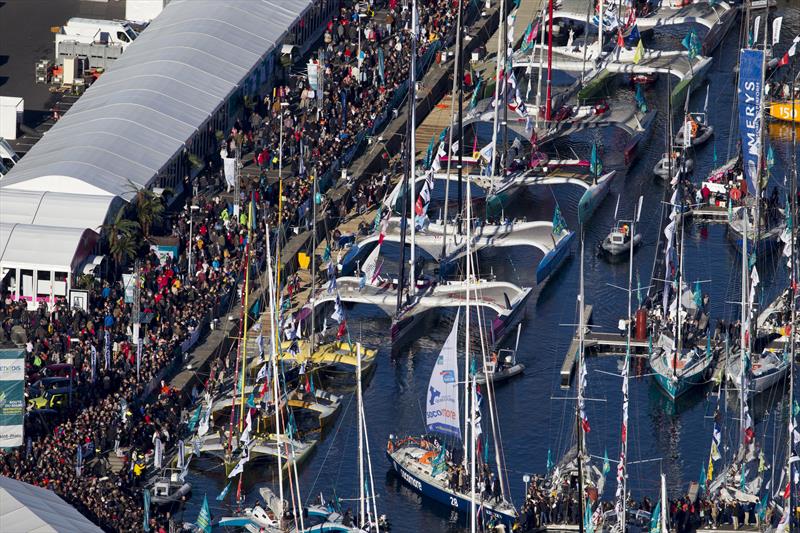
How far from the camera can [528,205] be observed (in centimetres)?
16550

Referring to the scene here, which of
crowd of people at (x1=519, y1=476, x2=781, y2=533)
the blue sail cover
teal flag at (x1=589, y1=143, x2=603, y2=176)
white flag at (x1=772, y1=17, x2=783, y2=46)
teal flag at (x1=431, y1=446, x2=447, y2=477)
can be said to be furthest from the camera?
white flag at (x1=772, y1=17, x2=783, y2=46)

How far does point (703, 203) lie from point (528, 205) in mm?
10444

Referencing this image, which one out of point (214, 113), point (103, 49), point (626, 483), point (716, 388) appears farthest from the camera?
point (103, 49)

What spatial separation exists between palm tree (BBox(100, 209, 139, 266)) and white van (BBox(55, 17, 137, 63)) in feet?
97.8

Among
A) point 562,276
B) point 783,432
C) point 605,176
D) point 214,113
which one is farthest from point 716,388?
point 214,113

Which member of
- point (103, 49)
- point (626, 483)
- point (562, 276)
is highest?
point (103, 49)

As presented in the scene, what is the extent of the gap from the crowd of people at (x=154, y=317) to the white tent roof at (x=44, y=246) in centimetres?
192

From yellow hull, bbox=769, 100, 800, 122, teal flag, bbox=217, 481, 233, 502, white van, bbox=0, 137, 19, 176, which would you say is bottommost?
teal flag, bbox=217, 481, 233, 502

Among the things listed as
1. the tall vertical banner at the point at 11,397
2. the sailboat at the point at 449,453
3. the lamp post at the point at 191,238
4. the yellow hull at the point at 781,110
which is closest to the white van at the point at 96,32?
the lamp post at the point at 191,238

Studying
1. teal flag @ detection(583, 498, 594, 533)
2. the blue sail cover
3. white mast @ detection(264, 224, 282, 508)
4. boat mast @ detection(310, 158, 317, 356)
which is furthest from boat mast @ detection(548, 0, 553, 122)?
teal flag @ detection(583, 498, 594, 533)

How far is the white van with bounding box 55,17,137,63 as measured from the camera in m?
176

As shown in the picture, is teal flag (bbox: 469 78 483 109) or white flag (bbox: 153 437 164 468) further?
teal flag (bbox: 469 78 483 109)

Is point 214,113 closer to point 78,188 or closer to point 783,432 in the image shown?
point 78,188

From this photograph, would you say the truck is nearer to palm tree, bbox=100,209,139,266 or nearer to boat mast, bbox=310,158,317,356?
boat mast, bbox=310,158,317,356
